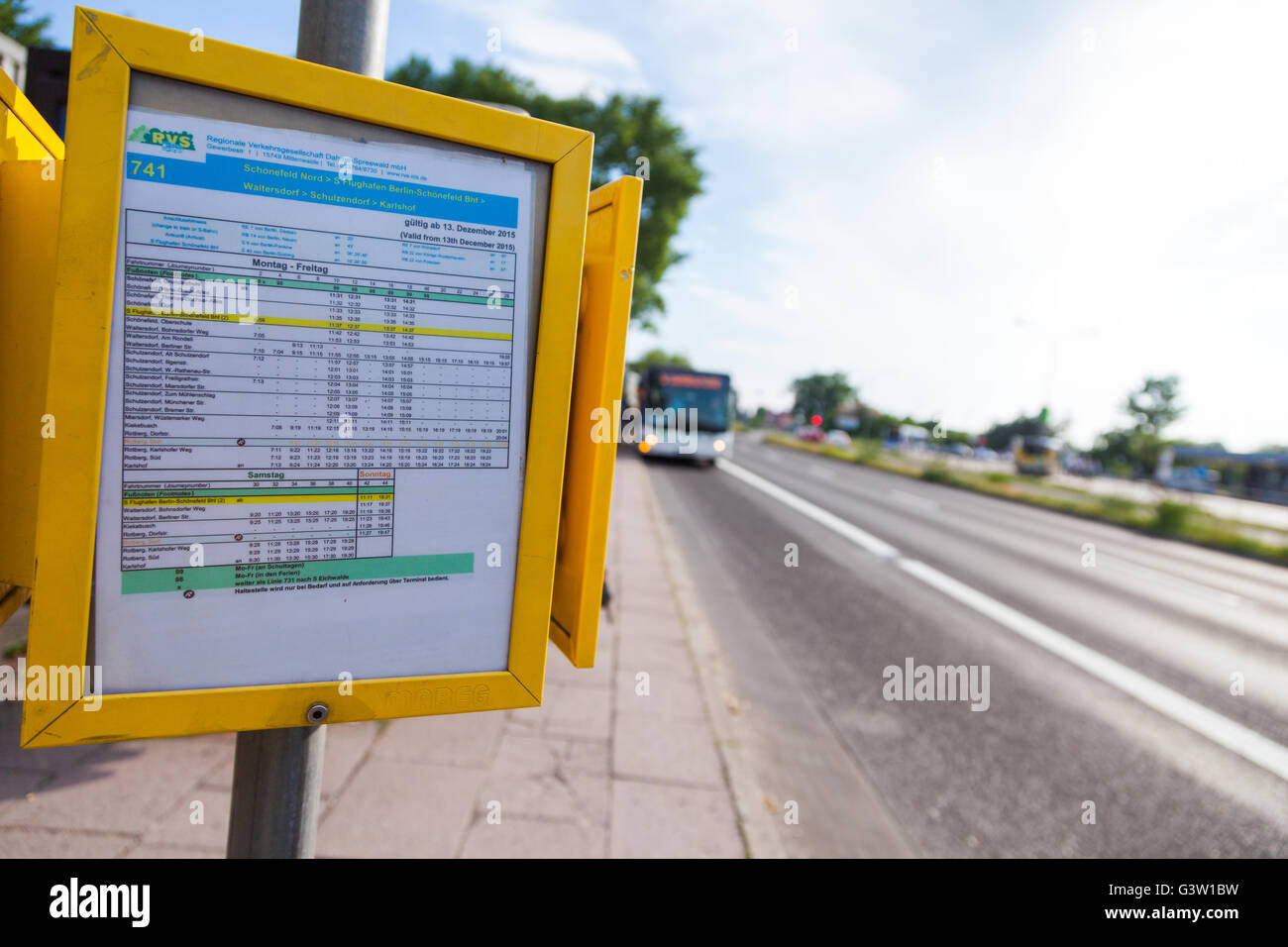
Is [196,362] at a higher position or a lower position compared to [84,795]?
higher

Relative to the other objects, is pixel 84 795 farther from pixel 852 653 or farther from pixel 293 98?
pixel 852 653

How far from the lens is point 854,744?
436 centimetres

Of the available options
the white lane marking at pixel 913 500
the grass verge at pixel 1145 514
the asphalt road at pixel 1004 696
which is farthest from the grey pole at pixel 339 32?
the grass verge at pixel 1145 514

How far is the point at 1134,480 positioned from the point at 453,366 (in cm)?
6721

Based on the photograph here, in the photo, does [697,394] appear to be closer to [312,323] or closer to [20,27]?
[20,27]

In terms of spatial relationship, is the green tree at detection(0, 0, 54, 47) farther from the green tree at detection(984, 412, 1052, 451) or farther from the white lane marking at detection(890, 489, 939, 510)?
the green tree at detection(984, 412, 1052, 451)

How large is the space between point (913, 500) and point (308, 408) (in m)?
20.0

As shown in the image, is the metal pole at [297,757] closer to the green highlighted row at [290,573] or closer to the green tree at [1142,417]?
the green highlighted row at [290,573]

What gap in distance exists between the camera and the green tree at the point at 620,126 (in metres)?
18.7

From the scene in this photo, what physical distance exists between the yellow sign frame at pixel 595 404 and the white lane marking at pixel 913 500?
17.6 metres

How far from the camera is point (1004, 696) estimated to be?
5234 millimetres
